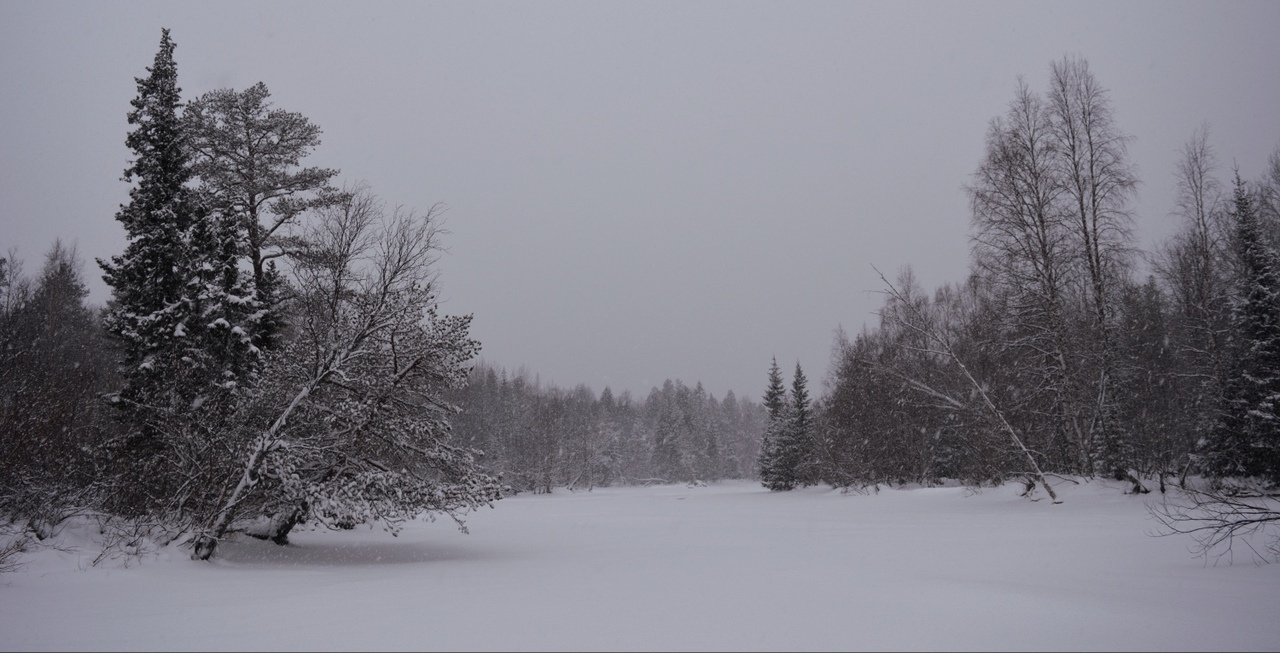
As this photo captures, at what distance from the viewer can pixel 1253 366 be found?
57.0 ft

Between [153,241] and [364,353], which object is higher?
[153,241]

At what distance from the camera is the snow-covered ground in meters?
5.02

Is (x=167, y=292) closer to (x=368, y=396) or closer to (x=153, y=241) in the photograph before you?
→ (x=153, y=241)

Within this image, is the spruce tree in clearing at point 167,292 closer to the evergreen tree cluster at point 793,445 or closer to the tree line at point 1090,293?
the tree line at point 1090,293

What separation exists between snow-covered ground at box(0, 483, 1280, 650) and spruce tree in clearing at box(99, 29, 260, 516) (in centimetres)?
400

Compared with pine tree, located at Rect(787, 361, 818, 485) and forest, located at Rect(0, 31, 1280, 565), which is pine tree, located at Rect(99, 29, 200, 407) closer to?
forest, located at Rect(0, 31, 1280, 565)

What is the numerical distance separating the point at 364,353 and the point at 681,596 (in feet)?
24.9

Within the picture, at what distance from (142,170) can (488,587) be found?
14751 mm

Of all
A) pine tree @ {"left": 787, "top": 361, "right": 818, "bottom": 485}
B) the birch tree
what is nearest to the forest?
the birch tree

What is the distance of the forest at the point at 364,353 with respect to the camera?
1059 centimetres

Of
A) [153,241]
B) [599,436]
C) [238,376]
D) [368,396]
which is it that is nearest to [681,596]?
[368,396]

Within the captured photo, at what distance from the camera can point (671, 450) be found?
78375mm

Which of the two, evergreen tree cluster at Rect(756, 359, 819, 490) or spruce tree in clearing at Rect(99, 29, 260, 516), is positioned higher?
spruce tree in clearing at Rect(99, 29, 260, 516)

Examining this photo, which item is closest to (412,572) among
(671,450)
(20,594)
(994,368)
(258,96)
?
(20,594)
